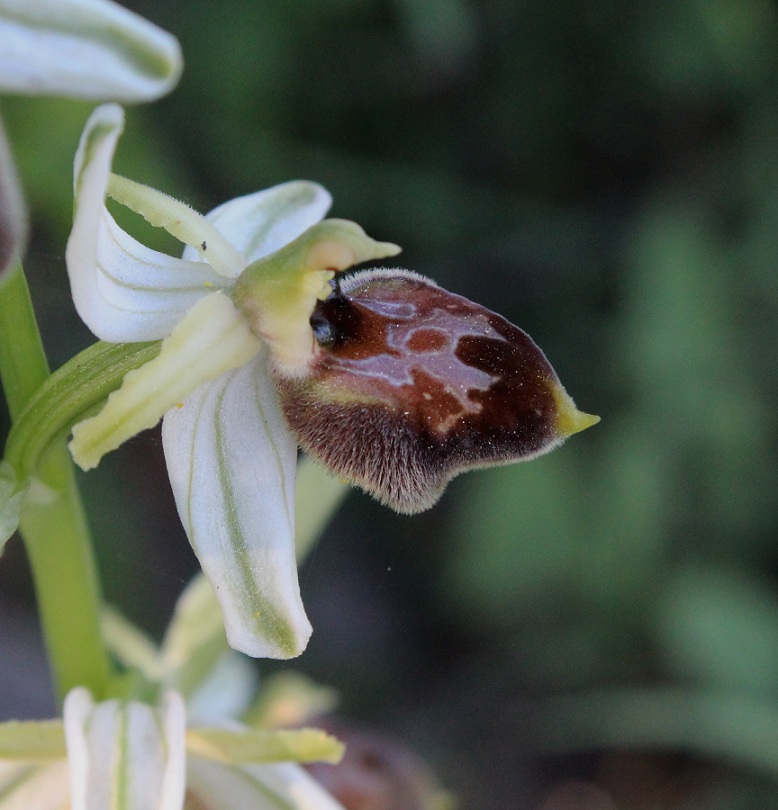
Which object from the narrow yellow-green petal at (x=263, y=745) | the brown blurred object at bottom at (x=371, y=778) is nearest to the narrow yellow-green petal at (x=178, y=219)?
the narrow yellow-green petal at (x=263, y=745)

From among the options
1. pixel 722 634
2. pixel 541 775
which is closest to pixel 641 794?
pixel 541 775

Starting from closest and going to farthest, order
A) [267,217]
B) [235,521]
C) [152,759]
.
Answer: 1. [235,521]
2. [152,759]
3. [267,217]

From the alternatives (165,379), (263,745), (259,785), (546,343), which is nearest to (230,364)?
(165,379)

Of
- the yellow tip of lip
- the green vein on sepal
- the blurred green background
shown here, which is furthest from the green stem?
the blurred green background

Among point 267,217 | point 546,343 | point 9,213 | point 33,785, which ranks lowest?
point 33,785

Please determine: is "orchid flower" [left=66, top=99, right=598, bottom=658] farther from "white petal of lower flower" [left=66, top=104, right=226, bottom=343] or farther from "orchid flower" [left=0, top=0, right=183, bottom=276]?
"orchid flower" [left=0, top=0, right=183, bottom=276]

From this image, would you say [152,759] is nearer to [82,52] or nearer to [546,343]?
[82,52]

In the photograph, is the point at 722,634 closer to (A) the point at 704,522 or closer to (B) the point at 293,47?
(A) the point at 704,522
